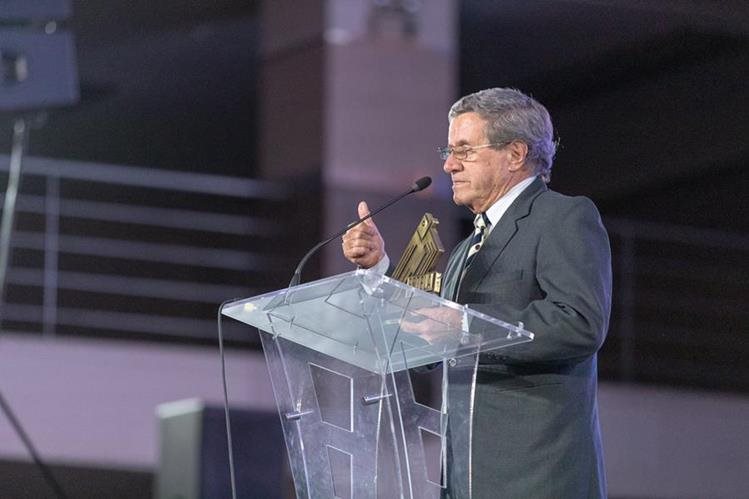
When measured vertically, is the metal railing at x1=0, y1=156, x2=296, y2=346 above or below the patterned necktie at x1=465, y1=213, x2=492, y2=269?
below

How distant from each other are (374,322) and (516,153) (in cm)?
54

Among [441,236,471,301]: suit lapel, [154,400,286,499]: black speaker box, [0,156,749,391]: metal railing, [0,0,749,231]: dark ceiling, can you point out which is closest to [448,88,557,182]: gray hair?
[441,236,471,301]: suit lapel

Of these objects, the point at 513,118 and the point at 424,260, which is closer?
the point at 424,260

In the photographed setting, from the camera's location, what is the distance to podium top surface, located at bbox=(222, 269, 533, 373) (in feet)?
7.95

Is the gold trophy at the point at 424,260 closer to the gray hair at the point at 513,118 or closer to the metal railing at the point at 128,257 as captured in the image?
the gray hair at the point at 513,118

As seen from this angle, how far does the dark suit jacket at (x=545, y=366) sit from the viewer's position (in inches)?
100

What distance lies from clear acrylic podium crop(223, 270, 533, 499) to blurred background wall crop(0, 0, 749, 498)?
2.28 meters

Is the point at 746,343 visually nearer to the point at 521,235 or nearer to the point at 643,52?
the point at 643,52

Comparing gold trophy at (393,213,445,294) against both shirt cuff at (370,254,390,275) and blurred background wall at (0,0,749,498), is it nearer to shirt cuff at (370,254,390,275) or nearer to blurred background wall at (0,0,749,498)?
shirt cuff at (370,254,390,275)

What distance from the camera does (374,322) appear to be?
251 centimetres

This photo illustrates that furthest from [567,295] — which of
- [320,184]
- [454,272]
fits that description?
[320,184]

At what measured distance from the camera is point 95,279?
9680mm

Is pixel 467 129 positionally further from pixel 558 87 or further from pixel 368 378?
pixel 558 87

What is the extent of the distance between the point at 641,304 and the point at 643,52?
1833 mm
